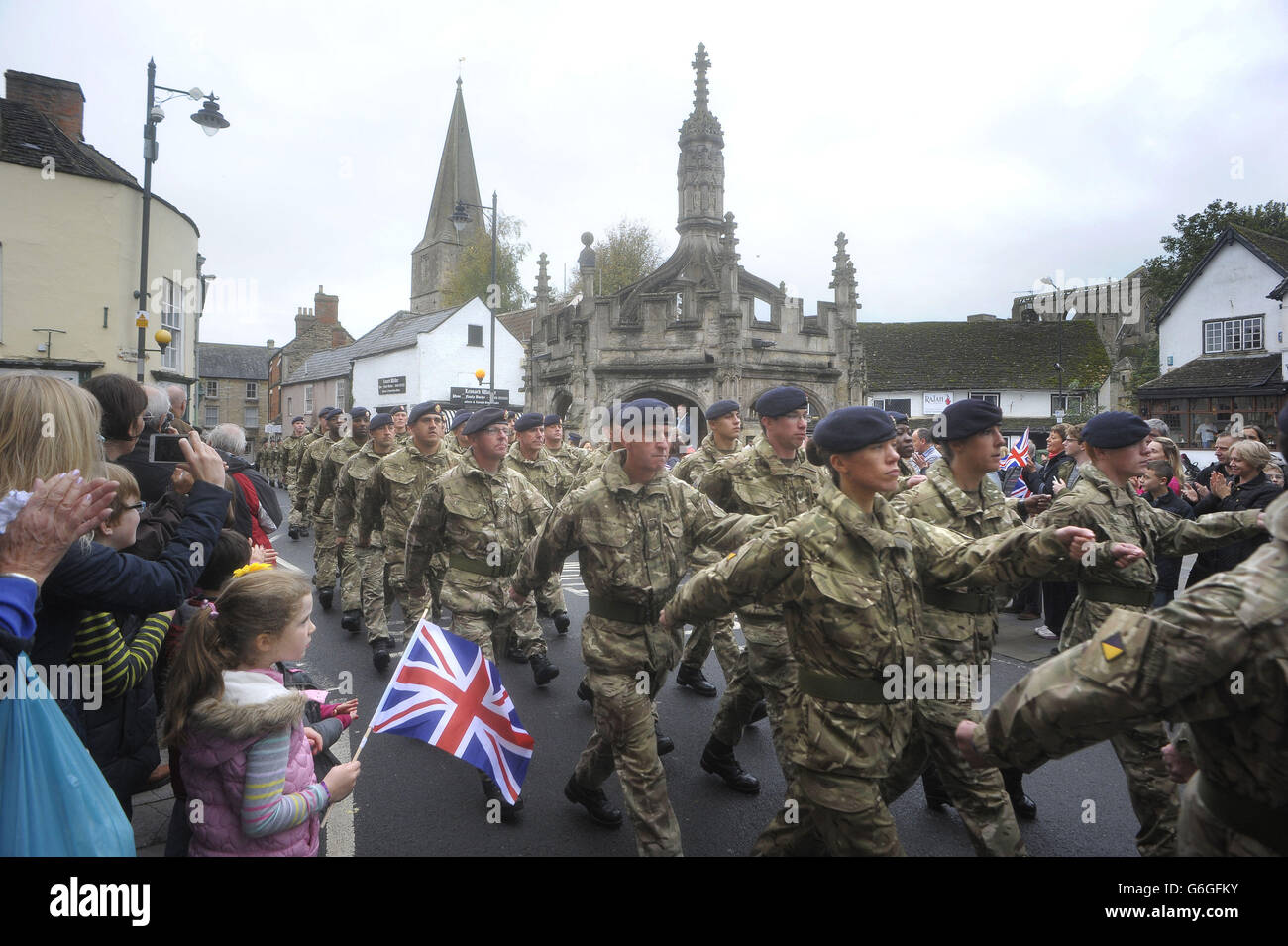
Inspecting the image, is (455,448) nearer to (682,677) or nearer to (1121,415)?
(682,677)

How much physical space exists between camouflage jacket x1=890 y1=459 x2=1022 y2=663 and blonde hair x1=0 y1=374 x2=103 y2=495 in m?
3.54

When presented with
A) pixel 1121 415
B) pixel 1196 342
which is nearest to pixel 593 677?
pixel 1121 415

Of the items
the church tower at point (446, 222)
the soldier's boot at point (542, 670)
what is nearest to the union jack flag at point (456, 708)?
the soldier's boot at point (542, 670)

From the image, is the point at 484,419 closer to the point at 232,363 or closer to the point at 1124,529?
the point at 1124,529

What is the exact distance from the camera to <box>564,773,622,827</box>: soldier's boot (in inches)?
176

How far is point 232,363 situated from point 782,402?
2737 inches

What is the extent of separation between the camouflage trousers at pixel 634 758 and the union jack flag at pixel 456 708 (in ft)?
1.49

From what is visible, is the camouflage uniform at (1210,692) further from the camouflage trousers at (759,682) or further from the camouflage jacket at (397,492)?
the camouflage jacket at (397,492)

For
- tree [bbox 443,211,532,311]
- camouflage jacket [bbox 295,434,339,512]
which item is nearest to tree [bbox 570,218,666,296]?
tree [bbox 443,211,532,311]

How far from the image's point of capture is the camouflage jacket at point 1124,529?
4.20m

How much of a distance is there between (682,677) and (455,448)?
16.6ft

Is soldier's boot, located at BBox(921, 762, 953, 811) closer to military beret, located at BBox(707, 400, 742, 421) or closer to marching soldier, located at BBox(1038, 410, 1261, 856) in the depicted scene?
marching soldier, located at BBox(1038, 410, 1261, 856)
